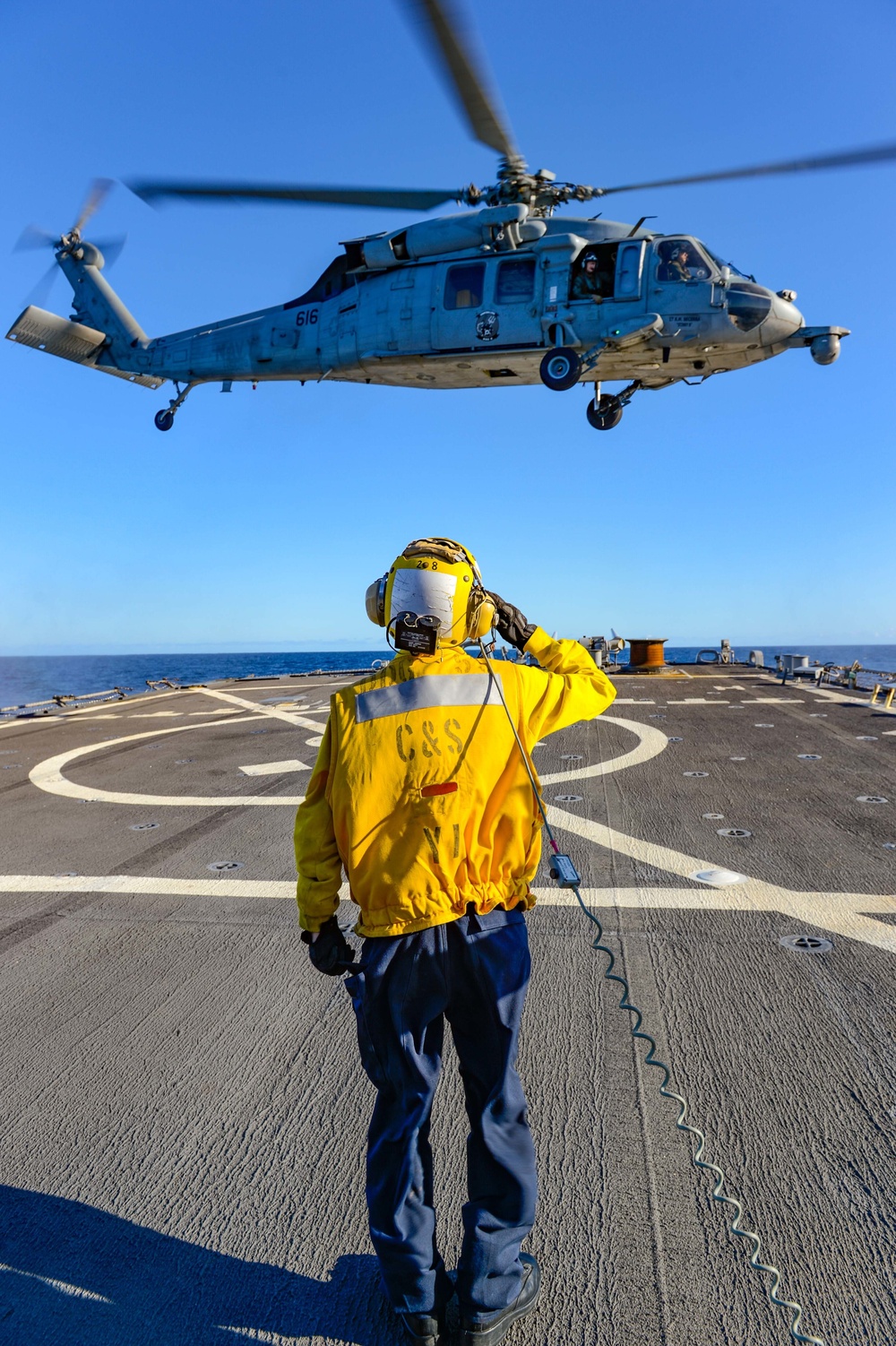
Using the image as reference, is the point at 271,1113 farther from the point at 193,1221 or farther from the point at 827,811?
the point at 827,811

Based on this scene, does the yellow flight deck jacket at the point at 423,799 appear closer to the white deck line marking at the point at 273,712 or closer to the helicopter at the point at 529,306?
the white deck line marking at the point at 273,712

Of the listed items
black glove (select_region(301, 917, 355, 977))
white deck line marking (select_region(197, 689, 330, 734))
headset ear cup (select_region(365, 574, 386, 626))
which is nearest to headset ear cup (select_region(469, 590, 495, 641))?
headset ear cup (select_region(365, 574, 386, 626))

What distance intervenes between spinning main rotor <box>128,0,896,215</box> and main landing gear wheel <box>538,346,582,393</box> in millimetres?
2897

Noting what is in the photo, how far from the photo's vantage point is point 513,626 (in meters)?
2.63

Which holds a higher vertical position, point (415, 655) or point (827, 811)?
point (415, 655)

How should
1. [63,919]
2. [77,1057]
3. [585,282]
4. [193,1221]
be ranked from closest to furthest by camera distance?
[193,1221]
[77,1057]
[63,919]
[585,282]

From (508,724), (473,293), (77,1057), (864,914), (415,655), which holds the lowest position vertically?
(77,1057)

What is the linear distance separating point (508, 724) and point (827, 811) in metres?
5.81

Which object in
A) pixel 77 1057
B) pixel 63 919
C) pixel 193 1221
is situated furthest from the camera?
pixel 63 919

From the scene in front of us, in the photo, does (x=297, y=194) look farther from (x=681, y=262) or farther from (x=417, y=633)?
(x=417, y=633)

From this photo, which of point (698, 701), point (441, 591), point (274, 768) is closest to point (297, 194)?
point (274, 768)

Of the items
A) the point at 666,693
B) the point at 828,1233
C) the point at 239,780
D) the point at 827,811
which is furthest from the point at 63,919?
the point at 666,693

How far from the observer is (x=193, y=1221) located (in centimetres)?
251

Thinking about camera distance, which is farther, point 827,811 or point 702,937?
point 827,811
